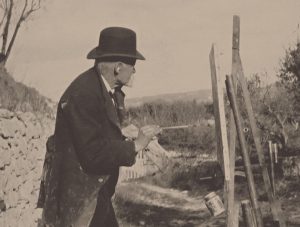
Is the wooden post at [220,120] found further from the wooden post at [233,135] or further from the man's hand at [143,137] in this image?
the man's hand at [143,137]

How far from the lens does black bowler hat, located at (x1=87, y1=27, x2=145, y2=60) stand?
3.17 meters

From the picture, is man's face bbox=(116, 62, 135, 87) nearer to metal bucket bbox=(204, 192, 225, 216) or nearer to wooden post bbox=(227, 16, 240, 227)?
metal bucket bbox=(204, 192, 225, 216)

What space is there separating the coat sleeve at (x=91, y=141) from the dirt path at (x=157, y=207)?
676cm

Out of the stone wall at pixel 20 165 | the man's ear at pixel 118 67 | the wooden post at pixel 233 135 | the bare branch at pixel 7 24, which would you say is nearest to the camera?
the man's ear at pixel 118 67

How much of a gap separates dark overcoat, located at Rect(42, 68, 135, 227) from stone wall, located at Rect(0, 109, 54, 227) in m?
4.13

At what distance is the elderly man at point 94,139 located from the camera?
2963 mm

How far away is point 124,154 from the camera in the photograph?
3.02 metres

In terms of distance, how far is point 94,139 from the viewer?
2.95m

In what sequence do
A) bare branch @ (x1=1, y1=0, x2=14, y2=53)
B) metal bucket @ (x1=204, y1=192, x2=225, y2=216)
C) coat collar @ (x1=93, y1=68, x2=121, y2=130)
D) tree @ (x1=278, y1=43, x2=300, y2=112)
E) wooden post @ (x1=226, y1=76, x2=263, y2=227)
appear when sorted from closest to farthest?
coat collar @ (x1=93, y1=68, x2=121, y2=130), metal bucket @ (x1=204, y1=192, x2=225, y2=216), wooden post @ (x1=226, y1=76, x2=263, y2=227), bare branch @ (x1=1, y1=0, x2=14, y2=53), tree @ (x1=278, y1=43, x2=300, y2=112)

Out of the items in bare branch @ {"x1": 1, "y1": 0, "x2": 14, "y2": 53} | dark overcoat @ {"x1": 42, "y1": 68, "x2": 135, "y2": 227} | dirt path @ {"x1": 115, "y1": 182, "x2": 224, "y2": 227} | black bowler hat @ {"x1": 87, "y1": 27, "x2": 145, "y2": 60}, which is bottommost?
dirt path @ {"x1": 115, "y1": 182, "x2": 224, "y2": 227}

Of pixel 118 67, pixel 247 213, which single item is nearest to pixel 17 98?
pixel 247 213

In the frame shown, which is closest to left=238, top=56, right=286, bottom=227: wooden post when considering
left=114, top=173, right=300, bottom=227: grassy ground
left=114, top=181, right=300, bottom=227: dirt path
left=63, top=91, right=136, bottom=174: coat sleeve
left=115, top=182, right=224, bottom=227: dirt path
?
left=63, top=91, right=136, bottom=174: coat sleeve

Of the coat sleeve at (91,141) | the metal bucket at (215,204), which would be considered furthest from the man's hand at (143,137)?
the metal bucket at (215,204)

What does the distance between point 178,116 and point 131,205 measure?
28877mm
